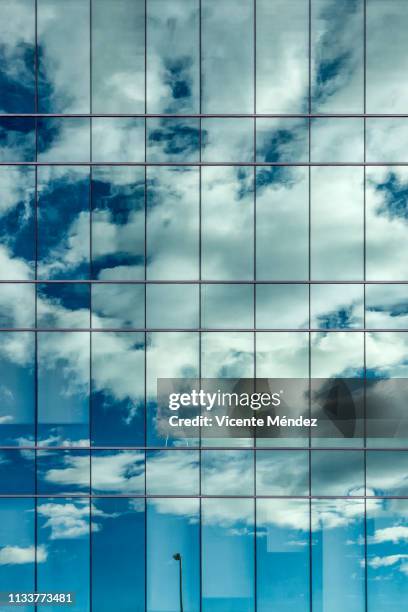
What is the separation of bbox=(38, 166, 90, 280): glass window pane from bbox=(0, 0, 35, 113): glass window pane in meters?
2.51

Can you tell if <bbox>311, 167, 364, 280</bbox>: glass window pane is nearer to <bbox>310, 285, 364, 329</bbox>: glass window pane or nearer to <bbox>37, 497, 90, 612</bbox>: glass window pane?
<bbox>310, 285, 364, 329</bbox>: glass window pane

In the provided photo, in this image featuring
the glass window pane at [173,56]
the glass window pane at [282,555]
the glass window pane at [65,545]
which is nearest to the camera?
the glass window pane at [282,555]

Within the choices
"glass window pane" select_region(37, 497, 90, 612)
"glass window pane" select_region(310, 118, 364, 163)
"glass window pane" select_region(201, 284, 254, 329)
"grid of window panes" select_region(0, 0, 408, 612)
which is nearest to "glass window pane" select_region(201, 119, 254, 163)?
"grid of window panes" select_region(0, 0, 408, 612)

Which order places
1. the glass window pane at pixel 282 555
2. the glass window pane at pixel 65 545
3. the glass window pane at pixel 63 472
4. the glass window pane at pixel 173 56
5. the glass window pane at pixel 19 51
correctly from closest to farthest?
the glass window pane at pixel 282 555 → the glass window pane at pixel 65 545 → the glass window pane at pixel 63 472 → the glass window pane at pixel 173 56 → the glass window pane at pixel 19 51

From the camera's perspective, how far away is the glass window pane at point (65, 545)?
16.3 metres

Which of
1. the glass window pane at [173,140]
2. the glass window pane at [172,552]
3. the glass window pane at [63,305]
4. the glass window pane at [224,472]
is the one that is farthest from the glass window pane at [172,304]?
the glass window pane at [172,552]

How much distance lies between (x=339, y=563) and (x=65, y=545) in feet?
24.6

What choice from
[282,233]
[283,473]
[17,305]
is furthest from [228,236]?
[283,473]

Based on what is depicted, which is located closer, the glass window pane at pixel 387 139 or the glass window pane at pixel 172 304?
the glass window pane at pixel 172 304

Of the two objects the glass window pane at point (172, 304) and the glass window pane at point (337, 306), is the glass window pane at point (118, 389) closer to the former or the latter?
the glass window pane at point (172, 304)

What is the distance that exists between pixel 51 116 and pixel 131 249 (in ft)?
14.2

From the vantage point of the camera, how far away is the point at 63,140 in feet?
54.7

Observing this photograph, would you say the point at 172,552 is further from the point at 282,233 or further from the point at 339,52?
the point at 339,52

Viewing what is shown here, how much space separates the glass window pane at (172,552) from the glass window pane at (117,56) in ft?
36.3
